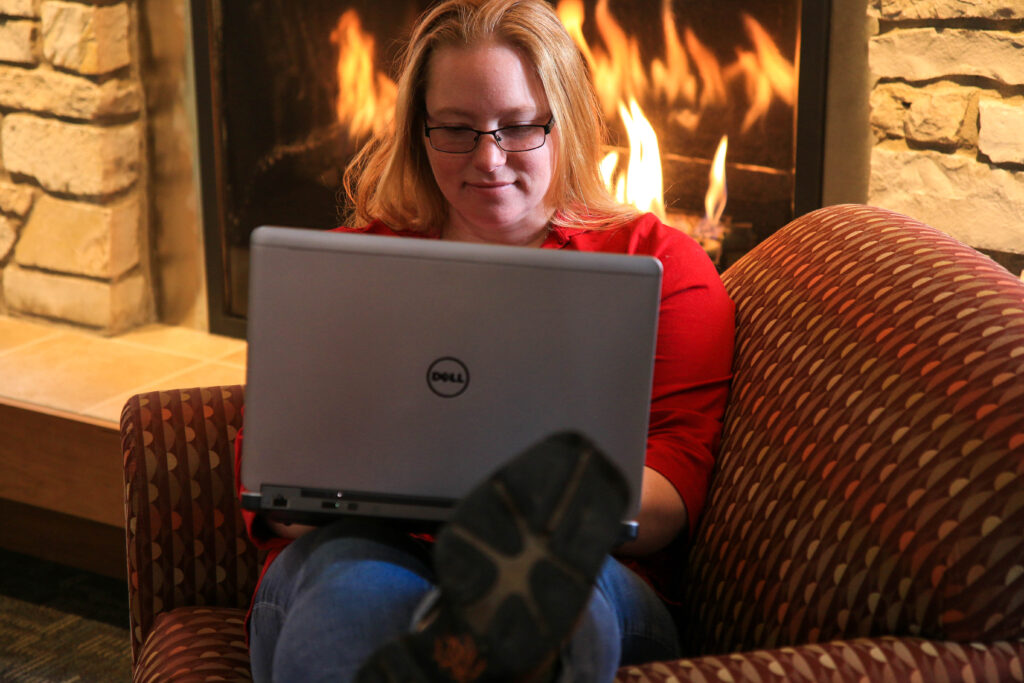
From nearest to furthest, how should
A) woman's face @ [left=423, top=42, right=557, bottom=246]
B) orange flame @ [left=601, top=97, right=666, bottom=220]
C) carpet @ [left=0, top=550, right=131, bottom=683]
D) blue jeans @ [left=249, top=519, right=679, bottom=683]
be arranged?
1. blue jeans @ [left=249, top=519, right=679, bottom=683]
2. woman's face @ [left=423, top=42, right=557, bottom=246]
3. carpet @ [left=0, top=550, right=131, bottom=683]
4. orange flame @ [left=601, top=97, right=666, bottom=220]

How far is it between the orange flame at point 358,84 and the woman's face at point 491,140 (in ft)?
2.97

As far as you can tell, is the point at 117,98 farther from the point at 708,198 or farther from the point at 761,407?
the point at 761,407

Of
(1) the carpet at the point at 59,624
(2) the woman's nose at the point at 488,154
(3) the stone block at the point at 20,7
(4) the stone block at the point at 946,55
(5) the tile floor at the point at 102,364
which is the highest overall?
(3) the stone block at the point at 20,7

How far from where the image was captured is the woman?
2.39 ft

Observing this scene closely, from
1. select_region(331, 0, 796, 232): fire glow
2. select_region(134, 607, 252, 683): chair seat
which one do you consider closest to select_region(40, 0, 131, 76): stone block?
select_region(331, 0, 796, 232): fire glow

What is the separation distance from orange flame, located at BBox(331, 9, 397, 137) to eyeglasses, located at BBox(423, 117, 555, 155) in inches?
36.1

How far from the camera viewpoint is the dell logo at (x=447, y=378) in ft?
2.83

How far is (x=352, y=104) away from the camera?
2230 millimetres

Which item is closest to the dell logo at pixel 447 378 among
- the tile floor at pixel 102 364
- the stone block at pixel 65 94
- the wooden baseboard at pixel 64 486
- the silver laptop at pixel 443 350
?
the silver laptop at pixel 443 350

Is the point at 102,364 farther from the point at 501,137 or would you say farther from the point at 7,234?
the point at 501,137

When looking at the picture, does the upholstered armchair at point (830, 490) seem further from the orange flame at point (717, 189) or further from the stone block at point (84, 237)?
the stone block at point (84, 237)

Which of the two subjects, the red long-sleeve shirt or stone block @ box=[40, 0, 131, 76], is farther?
stone block @ box=[40, 0, 131, 76]

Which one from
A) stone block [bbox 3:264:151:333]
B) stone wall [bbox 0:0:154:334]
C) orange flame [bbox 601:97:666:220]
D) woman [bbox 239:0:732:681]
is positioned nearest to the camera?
woman [bbox 239:0:732:681]

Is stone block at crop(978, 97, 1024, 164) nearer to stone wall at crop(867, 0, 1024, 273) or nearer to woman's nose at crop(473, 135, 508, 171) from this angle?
stone wall at crop(867, 0, 1024, 273)
